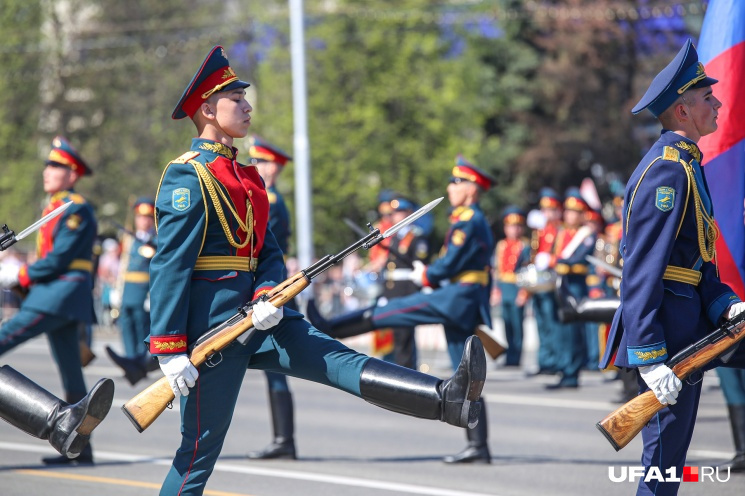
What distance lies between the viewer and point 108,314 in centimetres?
2492

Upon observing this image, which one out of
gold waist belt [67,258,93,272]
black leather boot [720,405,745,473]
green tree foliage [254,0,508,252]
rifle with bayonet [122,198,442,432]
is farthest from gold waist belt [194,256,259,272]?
green tree foliage [254,0,508,252]

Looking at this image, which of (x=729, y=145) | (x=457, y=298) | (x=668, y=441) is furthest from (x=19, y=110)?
(x=668, y=441)

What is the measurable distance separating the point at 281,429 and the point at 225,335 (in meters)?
3.59

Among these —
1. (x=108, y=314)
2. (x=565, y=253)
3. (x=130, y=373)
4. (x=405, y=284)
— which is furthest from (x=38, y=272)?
(x=108, y=314)

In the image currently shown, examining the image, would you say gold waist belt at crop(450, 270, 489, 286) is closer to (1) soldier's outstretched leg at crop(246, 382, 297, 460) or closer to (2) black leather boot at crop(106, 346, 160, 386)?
(1) soldier's outstretched leg at crop(246, 382, 297, 460)

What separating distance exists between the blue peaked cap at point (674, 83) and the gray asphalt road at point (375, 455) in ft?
9.23

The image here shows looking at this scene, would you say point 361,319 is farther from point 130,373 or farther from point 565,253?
point 565,253

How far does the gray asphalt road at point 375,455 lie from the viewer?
7.79 meters

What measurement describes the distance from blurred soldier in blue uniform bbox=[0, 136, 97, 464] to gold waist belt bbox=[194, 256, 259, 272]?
3.11 meters

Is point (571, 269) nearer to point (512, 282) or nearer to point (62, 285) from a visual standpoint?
point (512, 282)

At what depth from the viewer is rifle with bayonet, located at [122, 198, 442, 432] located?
542 cm

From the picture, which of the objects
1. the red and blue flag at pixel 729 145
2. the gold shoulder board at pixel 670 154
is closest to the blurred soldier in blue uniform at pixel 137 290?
the red and blue flag at pixel 729 145

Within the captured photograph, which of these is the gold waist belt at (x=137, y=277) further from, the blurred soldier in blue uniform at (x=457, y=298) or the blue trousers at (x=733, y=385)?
the blue trousers at (x=733, y=385)

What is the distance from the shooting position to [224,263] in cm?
560
